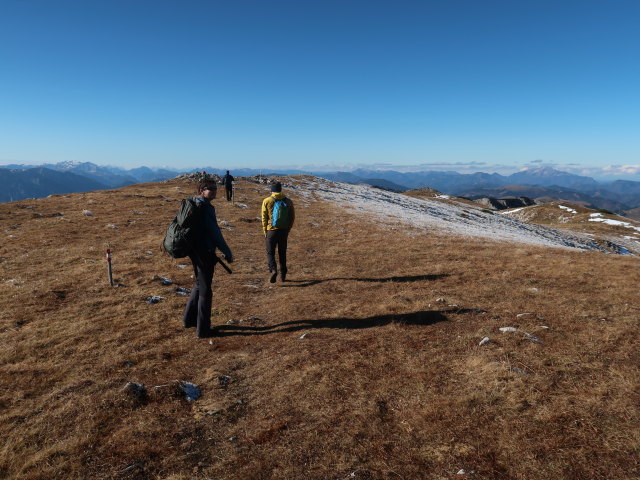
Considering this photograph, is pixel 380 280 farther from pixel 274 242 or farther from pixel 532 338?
pixel 532 338

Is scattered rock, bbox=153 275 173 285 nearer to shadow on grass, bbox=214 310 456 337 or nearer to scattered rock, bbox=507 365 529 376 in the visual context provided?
shadow on grass, bbox=214 310 456 337

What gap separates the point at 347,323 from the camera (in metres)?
10.5

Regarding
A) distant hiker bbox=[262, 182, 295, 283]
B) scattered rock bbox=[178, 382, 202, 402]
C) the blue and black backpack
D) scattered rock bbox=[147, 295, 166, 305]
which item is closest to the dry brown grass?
scattered rock bbox=[178, 382, 202, 402]

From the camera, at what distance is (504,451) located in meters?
4.95

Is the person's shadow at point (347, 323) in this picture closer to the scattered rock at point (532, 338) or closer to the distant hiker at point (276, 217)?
the scattered rock at point (532, 338)

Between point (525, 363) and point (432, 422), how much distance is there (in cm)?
307

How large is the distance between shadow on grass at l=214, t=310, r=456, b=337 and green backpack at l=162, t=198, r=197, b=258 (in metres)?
2.72

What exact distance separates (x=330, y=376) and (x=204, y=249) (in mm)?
4637

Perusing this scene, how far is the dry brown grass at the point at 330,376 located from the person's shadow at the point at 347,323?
0.28ft

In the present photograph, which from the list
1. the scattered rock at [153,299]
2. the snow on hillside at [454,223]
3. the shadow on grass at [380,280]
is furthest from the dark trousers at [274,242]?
the snow on hillside at [454,223]

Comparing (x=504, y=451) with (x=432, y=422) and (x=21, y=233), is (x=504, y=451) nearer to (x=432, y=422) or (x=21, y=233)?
(x=432, y=422)

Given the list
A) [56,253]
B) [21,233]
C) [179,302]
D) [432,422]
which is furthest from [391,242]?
[21,233]

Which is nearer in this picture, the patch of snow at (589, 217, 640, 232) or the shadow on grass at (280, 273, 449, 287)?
the shadow on grass at (280, 273, 449, 287)

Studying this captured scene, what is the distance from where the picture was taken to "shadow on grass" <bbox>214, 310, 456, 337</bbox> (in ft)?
33.2
